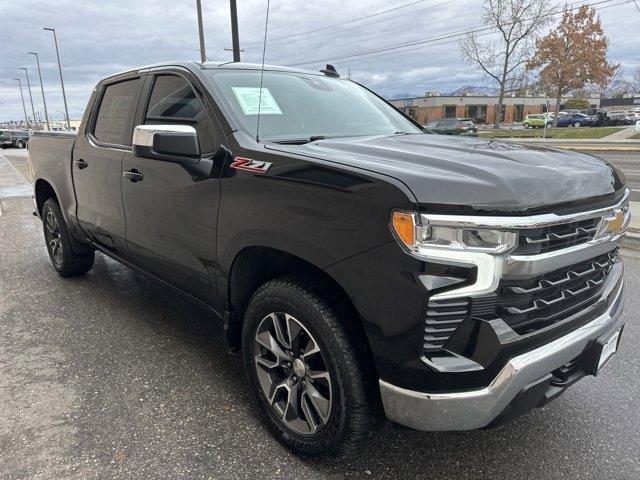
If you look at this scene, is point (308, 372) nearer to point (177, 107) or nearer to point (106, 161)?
point (177, 107)

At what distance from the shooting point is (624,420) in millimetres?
2717

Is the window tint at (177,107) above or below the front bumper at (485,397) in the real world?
above

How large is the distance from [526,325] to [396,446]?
3.42 ft

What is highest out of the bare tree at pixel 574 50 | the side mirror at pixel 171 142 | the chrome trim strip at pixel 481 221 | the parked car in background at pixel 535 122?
the bare tree at pixel 574 50

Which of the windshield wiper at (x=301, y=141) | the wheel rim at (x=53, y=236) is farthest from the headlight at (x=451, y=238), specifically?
the wheel rim at (x=53, y=236)

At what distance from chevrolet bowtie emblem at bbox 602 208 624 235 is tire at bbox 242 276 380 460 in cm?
119

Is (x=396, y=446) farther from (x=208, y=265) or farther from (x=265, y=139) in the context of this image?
(x=265, y=139)

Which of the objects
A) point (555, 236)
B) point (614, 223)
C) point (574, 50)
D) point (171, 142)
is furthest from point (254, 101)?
point (574, 50)

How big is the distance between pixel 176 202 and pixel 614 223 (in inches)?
88.0

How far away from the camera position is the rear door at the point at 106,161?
3590 mm

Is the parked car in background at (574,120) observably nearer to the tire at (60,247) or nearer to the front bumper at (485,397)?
the tire at (60,247)

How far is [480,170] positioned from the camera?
192cm

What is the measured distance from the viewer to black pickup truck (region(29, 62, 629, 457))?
1.77 m

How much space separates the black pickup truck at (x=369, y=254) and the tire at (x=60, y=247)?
208cm
